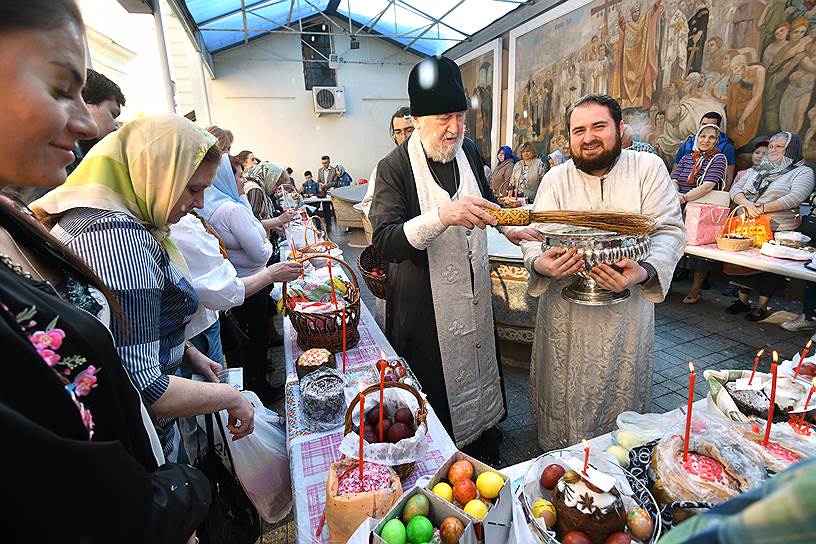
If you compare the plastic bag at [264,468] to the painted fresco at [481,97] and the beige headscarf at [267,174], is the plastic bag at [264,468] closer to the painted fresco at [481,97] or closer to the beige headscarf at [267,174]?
the beige headscarf at [267,174]

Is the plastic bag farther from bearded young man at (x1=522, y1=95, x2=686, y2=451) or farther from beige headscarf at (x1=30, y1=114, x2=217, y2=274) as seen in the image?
bearded young man at (x1=522, y1=95, x2=686, y2=451)

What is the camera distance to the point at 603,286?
1965mm

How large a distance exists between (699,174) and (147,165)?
6.88 metres

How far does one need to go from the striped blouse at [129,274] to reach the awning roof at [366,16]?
34.6 ft

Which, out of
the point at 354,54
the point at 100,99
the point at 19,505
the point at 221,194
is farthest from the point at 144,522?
the point at 354,54

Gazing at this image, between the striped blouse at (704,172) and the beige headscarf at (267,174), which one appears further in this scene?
the beige headscarf at (267,174)

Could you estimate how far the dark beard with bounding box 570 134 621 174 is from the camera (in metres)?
2.15

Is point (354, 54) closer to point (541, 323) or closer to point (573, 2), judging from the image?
point (573, 2)

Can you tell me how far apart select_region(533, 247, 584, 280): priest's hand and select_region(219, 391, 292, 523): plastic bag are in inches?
57.3

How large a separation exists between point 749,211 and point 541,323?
3.93 meters

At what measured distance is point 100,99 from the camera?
7.45 feet

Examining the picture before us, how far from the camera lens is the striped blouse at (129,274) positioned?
109 centimetres

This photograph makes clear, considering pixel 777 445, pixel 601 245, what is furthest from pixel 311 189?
pixel 777 445

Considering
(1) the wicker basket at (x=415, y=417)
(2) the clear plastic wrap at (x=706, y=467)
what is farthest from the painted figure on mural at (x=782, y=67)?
(1) the wicker basket at (x=415, y=417)
